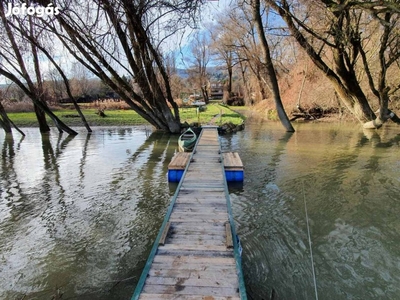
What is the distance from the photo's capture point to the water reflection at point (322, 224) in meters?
3.52

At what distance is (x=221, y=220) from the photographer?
423cm

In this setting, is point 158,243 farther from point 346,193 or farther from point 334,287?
point 346,193

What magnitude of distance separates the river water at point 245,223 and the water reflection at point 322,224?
0.02m

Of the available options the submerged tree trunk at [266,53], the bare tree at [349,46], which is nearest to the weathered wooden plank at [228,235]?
the bare tree at [349,46]

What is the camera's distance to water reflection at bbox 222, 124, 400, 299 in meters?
3.52

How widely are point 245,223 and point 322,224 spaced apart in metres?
1.39

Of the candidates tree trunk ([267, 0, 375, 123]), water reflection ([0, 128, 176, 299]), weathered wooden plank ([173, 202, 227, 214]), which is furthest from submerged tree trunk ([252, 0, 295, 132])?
weathered wooden plank ([173, 202, 227, 214])

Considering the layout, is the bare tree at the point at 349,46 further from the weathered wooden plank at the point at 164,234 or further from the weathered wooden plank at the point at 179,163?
the weathered wooden plank at the point at 164,234

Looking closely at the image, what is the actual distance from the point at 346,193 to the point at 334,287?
370 centimetres

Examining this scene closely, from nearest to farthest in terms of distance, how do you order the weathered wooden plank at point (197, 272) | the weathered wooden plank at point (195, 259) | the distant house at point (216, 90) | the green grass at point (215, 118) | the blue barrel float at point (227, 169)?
the weathered wooden plank at point (197, 272) → the weathered wooden plank at point (195, 259) → the blue barrel float at point (227, 169) → the green grass at point (215, 118) → the distant house at point (216, 90)

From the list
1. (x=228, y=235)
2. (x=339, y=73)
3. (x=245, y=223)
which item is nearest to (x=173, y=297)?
(x=228, y=235)

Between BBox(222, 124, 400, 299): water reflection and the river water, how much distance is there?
0.02 meters

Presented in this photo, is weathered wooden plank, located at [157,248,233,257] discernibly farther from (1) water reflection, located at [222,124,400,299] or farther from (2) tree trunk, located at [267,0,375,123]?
(2) tree trunk, located at [267,0,375,123]

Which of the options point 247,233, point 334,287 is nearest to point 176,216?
point 247,233
